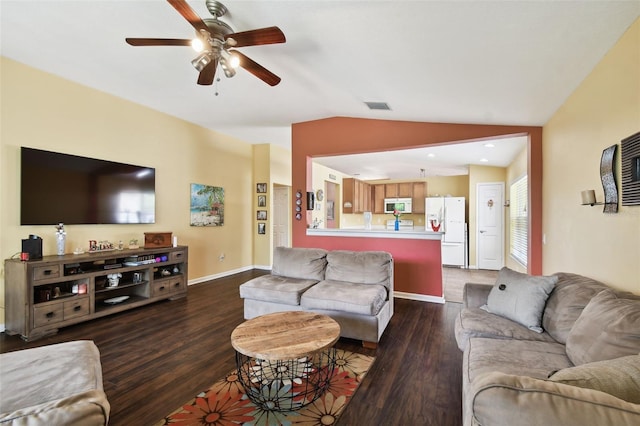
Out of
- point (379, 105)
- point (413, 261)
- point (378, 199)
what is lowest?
point (413, 261)

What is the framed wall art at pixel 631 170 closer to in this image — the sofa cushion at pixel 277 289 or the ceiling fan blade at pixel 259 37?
the ceiling fan blade at pixel 259 37

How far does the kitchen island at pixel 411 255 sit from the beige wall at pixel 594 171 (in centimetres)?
136

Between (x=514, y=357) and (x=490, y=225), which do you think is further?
(x=490, y=225)

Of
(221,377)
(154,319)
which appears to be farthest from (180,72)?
(221,377)

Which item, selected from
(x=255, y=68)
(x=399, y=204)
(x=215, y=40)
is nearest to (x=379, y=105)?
(x=255, y=68)

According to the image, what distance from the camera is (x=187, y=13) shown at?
1827 mm

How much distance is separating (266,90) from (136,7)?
1.58 m

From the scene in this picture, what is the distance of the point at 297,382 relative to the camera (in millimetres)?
2133

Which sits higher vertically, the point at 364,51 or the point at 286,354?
the point at 364,51

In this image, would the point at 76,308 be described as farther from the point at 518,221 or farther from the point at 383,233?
the point at 518,221

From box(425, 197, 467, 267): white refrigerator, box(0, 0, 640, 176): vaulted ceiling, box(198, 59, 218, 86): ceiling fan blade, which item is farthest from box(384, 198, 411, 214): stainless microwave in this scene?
box(198, 59, 218, 86): ceiling fan blade

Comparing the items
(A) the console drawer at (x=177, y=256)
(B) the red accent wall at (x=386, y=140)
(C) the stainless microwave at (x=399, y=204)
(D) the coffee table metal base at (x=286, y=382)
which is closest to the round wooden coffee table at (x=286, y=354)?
(D) the coffee table metal base at (x=286, y=382)

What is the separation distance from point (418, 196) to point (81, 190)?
7593mm

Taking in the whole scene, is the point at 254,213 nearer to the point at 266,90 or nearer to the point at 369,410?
the point at 266,90
